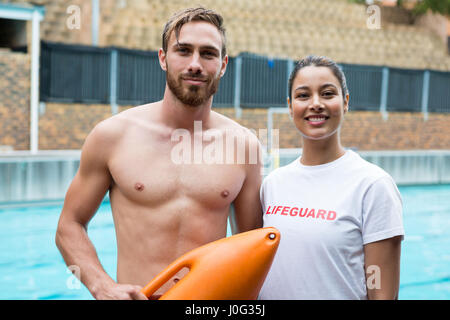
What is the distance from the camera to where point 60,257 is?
8.08 meters

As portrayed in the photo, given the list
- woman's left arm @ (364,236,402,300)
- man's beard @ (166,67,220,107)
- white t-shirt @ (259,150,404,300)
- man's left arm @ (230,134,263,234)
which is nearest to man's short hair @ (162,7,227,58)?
man's beard @ (166,67,220,107)

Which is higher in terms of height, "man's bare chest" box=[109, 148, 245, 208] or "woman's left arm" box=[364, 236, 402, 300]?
"man's bare chest" box=[109, 148, 245, 208]

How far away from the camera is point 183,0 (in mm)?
17641

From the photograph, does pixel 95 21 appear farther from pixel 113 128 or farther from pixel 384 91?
pixel 113 128

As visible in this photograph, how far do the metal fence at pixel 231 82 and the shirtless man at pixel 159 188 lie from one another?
1082cm

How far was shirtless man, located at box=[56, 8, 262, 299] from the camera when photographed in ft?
7.82

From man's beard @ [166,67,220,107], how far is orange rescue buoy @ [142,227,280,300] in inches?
26.0

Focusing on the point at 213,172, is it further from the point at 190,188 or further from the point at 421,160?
the point at 421,160

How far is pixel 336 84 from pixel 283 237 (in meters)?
0.61

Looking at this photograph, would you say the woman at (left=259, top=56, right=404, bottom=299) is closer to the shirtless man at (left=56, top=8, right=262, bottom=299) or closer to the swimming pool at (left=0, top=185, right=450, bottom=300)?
the shirtless man at (left=56, top=8, right=262, bottom=299)

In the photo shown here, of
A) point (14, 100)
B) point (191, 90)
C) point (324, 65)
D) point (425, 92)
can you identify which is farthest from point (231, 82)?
A: point (324, 65)

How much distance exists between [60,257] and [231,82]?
8.19m

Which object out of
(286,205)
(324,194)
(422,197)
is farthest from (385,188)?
(422,197)

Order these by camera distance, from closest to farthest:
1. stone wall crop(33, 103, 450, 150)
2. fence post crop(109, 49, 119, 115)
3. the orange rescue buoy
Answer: the orange rescue buoy < stone wall crop(33, 103, 450, 150) < fence post crop(109, 49, 119, 115)
